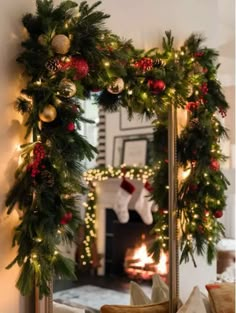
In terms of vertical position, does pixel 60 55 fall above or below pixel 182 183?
above

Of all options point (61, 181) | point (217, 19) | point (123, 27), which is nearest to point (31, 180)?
point (61, 181)

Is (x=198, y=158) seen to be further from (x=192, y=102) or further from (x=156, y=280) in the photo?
(x=156, y=280)

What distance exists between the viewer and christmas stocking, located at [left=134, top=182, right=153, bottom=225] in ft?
8.13

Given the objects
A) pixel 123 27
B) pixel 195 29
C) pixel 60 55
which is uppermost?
pixel 195 29

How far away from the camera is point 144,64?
2.02m

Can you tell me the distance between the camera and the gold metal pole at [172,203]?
7.18 feet

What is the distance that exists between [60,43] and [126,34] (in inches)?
24.1

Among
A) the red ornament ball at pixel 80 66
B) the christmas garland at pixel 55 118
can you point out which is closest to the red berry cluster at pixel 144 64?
the christmas garland at pixel 55 118

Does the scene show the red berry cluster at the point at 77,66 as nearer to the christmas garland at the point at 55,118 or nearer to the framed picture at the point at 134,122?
the christmas garland at the point at 55,118

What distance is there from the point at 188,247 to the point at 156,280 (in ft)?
0.94

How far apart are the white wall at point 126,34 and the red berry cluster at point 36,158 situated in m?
0.08

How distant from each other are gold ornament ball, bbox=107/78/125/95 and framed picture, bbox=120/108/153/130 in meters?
0.27

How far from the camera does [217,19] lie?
2.75 m

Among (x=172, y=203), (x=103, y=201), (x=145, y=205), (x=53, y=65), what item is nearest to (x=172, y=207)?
(x=172, y=203)
